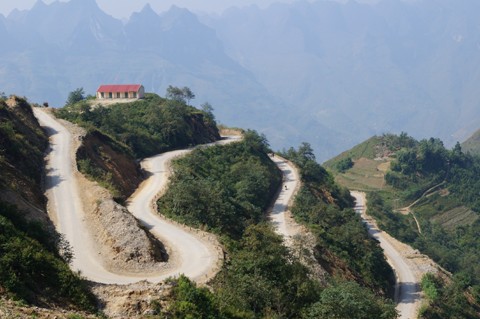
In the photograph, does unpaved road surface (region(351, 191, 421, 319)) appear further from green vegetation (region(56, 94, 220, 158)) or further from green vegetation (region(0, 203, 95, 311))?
green vegetation (region(56, 94, 220, 158))

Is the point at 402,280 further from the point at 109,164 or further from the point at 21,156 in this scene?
the point at 21,156

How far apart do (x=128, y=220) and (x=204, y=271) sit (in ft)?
24.4

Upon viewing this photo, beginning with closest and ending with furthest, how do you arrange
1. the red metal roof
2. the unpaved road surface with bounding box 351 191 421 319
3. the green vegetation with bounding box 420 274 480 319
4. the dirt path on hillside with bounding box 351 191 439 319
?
the green vegetation with bounding box 420 274 480 319, the unpaved road surface with bounding box 351 191 421 319, the dirt path on hillside with bounding box 351 191 439 319, the red metal roof

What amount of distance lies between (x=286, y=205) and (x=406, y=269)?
14.7 m

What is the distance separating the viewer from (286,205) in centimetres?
5891

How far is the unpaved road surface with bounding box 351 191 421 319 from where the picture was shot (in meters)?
43.0

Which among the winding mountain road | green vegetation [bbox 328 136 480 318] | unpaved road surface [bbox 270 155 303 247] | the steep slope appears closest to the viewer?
the winding mountain road

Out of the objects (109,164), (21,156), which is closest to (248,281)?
(21,156)

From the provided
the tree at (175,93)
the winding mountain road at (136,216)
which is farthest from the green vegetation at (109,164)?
the tree at (175,93)

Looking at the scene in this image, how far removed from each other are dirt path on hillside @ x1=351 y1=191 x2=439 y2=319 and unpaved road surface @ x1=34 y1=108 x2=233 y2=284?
58.1ft

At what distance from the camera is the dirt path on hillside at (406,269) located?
4377 cm

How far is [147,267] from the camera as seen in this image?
2777 cm

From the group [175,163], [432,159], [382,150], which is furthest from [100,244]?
[382,150]

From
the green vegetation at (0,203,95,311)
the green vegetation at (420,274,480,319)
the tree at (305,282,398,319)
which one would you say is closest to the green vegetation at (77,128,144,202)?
the green vegetation at (0,203,95,311)
